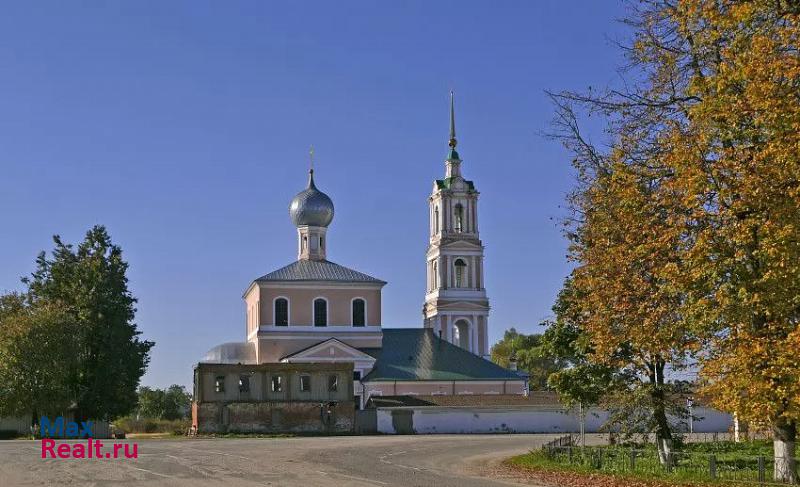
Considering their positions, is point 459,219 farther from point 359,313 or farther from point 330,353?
point 330,353

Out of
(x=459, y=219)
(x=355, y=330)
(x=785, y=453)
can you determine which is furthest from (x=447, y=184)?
(x=785, y=453)

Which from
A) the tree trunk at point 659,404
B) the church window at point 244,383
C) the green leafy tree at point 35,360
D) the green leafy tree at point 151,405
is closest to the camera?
the tree trunk at point 659,404

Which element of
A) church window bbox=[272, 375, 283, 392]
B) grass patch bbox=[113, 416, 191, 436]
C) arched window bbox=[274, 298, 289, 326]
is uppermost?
arched window bbox=[274, 298, 289, 326]

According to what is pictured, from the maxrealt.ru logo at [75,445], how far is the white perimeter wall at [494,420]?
17.1m

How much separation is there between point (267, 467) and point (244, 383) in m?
34.6

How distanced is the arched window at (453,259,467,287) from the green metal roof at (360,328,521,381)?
26.1ft

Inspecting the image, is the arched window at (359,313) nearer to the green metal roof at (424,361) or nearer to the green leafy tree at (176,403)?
the green metal roof at (424,361)

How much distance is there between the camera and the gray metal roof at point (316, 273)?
7969 centimetres

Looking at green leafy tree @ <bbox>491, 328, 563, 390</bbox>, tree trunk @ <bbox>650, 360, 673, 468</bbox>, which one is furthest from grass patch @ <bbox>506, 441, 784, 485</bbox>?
green leafy tree @ <bbox>491, 328, 563, 390</bbox>

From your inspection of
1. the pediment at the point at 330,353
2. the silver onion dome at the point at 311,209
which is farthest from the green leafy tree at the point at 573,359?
the silver onion dome at the point at 311,209

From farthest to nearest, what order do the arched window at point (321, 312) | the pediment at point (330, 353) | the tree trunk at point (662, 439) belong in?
the arched window at point (321, 312) < the pediment at point (330, 353) < the tree trunk at point (662, 439)

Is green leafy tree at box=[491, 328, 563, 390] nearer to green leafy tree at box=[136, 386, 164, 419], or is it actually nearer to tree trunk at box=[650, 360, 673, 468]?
green leafy tree at box=[136, 386, 164, 419]

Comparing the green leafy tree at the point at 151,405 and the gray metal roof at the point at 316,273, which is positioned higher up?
the gray metal roof at the point at 316,273

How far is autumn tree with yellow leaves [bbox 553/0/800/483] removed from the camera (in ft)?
65.1
